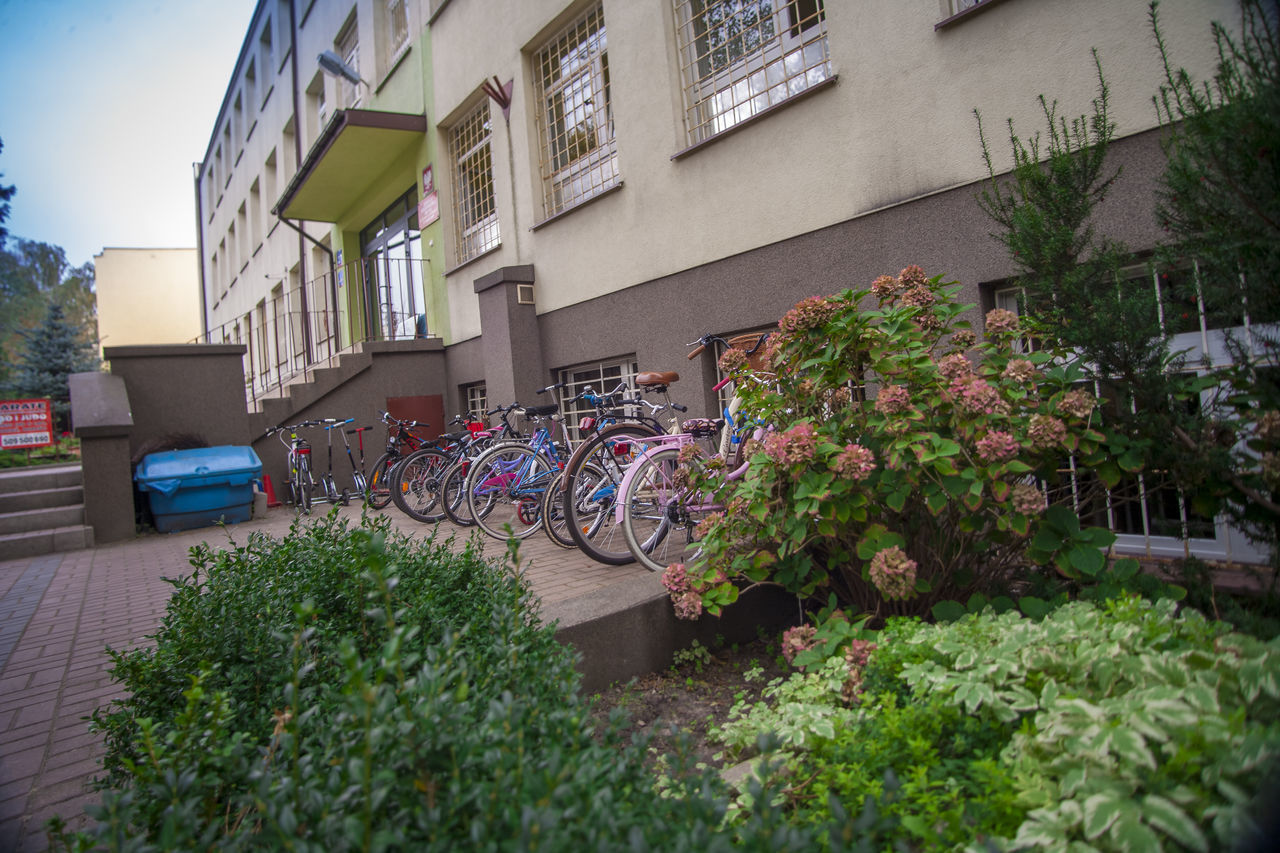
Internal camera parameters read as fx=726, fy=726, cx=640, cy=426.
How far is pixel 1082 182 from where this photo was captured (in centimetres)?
289

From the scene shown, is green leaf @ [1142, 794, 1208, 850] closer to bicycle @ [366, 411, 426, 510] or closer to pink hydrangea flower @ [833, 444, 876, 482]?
pink hydrangea flower @ [833, 444, 876, 482]

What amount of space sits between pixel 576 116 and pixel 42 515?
7.69 meters

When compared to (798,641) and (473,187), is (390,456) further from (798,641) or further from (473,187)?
(798,641)

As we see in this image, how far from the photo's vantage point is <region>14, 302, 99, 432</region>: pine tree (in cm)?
2070

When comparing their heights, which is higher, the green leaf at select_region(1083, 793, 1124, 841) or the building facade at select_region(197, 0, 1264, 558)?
the building facade at select_region(197, 0, 1264, 558)

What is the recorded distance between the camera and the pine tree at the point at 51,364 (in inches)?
815

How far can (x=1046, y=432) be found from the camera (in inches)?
95.6

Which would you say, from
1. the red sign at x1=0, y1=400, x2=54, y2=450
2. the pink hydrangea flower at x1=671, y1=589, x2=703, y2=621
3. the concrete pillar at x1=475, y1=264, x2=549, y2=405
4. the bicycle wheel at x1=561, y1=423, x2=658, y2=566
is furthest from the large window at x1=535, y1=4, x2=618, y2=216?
the red sign at x1=0, y1=400, x2=54, y2=450

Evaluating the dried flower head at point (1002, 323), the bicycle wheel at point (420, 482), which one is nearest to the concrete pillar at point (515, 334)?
the bicycle wheel at point (420, 482)

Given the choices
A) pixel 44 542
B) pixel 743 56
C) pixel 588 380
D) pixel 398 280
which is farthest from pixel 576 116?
pixel 44 542

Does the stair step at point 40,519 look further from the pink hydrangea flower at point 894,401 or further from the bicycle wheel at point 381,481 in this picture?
the pink hydrangea flower at point 894,401

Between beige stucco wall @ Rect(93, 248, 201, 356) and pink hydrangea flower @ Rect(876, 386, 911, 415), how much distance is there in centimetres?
4897

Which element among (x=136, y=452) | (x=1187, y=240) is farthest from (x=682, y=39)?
(x=136, y=452)

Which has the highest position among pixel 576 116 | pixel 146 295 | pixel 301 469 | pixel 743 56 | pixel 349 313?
pixel 146 295
